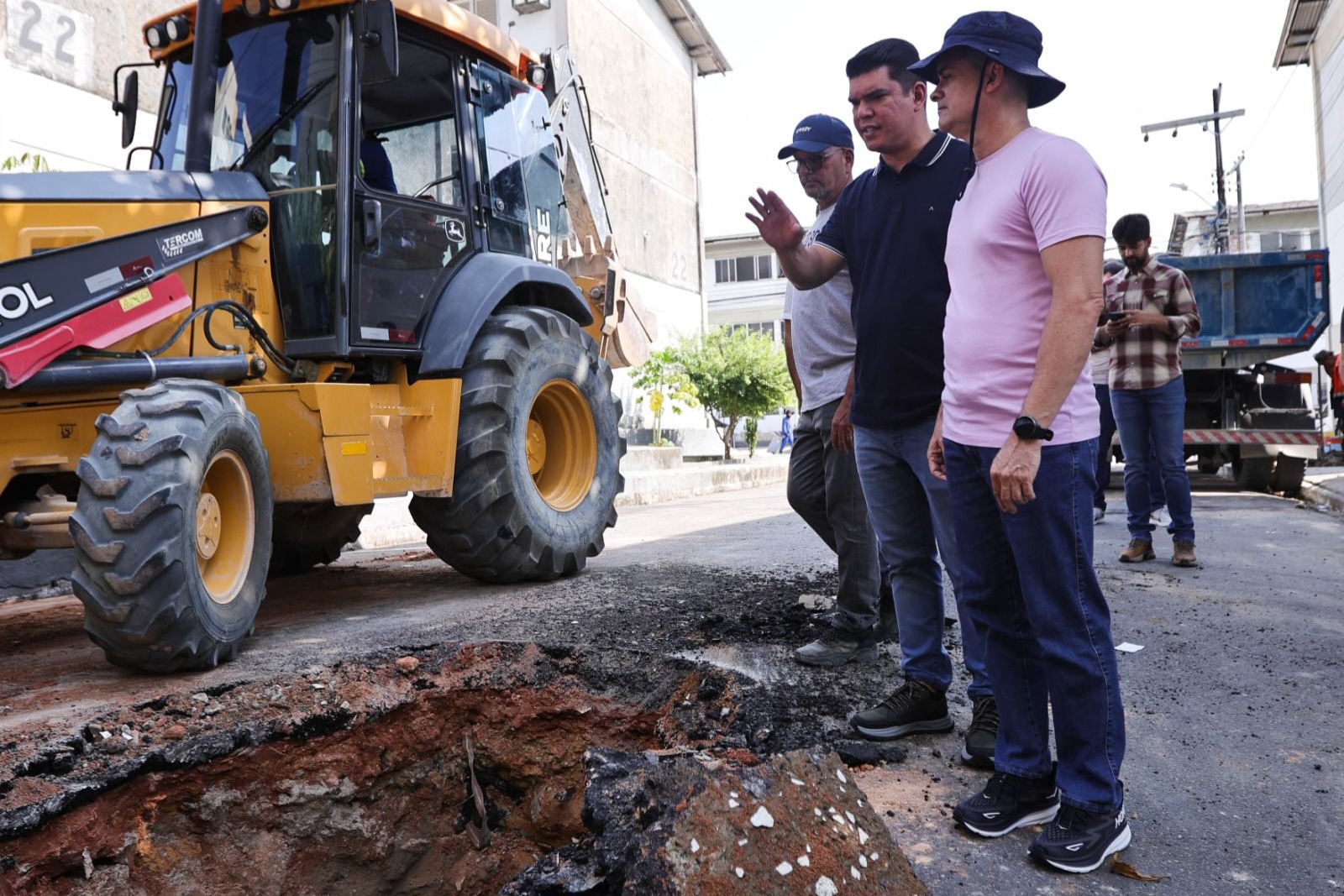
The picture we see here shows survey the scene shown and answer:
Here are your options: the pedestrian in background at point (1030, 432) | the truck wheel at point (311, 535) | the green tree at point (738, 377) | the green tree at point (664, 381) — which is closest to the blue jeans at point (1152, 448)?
the pedestrian in background at point (1030, 432)

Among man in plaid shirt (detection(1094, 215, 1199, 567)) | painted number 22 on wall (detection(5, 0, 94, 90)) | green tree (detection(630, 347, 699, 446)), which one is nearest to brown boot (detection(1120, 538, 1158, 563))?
man in plaid shirt (detection(1094, 215, 1199, 567))

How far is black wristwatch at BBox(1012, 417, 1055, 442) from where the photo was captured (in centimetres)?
213

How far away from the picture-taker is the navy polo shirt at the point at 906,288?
292 centimetres

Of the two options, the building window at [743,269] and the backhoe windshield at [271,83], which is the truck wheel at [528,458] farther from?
the building window at [743,269]

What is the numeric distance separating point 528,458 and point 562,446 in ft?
1.04

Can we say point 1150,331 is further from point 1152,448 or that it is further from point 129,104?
point 129,104

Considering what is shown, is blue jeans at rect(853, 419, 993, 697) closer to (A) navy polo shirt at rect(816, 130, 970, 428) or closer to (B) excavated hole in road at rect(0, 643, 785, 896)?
(A) navy polo shirt at rect(816, 130, 970, 428)

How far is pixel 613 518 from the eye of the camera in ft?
20.4

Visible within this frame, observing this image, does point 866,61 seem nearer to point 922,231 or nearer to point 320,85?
point 922,231

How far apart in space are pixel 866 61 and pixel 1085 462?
145cm

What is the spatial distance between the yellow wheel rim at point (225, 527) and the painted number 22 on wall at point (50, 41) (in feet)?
31.1

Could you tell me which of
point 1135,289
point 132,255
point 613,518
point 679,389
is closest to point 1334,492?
point 1135,289

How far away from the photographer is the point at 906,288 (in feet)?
9.62

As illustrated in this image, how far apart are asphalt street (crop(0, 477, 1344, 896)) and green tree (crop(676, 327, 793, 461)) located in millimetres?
14474
